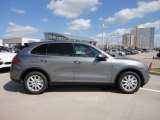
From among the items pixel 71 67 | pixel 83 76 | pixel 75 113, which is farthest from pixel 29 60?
pixel 75 113

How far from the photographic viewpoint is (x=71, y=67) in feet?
20.4

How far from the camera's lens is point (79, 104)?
5297 millimetres

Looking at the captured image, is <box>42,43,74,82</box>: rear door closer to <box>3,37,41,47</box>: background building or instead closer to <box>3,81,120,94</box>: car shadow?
<box>3,81,120,94</box>: car shadow

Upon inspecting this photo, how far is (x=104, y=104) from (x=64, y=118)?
1.42 meters

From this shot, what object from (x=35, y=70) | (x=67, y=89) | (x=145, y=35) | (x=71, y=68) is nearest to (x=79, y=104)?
(x=71, y=68)

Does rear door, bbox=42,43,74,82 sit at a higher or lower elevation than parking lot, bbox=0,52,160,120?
higher

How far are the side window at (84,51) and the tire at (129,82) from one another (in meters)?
1.21

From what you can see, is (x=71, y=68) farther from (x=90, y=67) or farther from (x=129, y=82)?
(x=129, y=82)

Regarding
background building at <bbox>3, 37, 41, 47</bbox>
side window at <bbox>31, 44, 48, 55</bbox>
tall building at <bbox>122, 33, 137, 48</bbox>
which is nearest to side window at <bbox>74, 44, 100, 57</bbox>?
side window at <bbox>31, 44, 48, 55</bbox>

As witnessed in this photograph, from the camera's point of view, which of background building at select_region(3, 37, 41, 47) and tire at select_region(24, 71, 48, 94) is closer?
tire at select_region(24, 71, 48, 94)

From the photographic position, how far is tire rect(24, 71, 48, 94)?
6.24 metres

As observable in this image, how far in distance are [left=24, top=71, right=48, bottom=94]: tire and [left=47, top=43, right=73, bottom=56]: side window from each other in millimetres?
813

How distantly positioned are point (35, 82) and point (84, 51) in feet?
6.15

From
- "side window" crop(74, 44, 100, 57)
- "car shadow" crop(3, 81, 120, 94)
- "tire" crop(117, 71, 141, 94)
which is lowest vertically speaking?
"car shadow" crop(3, 81, 120, 94)
